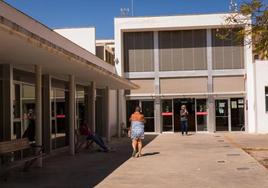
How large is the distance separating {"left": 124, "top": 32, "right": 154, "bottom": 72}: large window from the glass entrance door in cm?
485

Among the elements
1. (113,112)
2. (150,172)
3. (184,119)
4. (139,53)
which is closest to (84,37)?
(139,53)

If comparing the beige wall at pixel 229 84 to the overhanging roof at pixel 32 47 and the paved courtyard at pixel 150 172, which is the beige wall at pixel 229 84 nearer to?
the overhanging roof at pixel 32 47

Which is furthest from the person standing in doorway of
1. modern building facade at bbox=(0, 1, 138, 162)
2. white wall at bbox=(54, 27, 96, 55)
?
modern building facade at bbox=(0, 1, 138, 162)

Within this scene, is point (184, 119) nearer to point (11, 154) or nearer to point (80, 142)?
point (80, 142)

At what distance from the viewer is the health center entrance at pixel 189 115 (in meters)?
32.9

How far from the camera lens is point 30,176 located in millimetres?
12375

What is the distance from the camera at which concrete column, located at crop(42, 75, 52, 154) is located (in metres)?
18.2

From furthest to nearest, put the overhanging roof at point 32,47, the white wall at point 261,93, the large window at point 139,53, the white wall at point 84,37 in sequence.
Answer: the large window at point 139,53 → the white wall at point 84,37 → the white wall at point 261,93 → the overhanging roof at point 32,47

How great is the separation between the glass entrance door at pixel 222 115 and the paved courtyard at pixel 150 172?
15.0 metres

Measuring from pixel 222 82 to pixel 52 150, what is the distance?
16858mm

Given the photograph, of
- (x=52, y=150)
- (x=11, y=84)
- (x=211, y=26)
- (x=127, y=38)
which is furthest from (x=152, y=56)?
(x=11, y=84)

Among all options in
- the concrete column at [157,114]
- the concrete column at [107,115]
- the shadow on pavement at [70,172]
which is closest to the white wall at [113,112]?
the concrete column at [157,114]

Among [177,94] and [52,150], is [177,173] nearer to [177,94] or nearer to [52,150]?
[52,150]

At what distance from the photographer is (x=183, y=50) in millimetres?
33312
